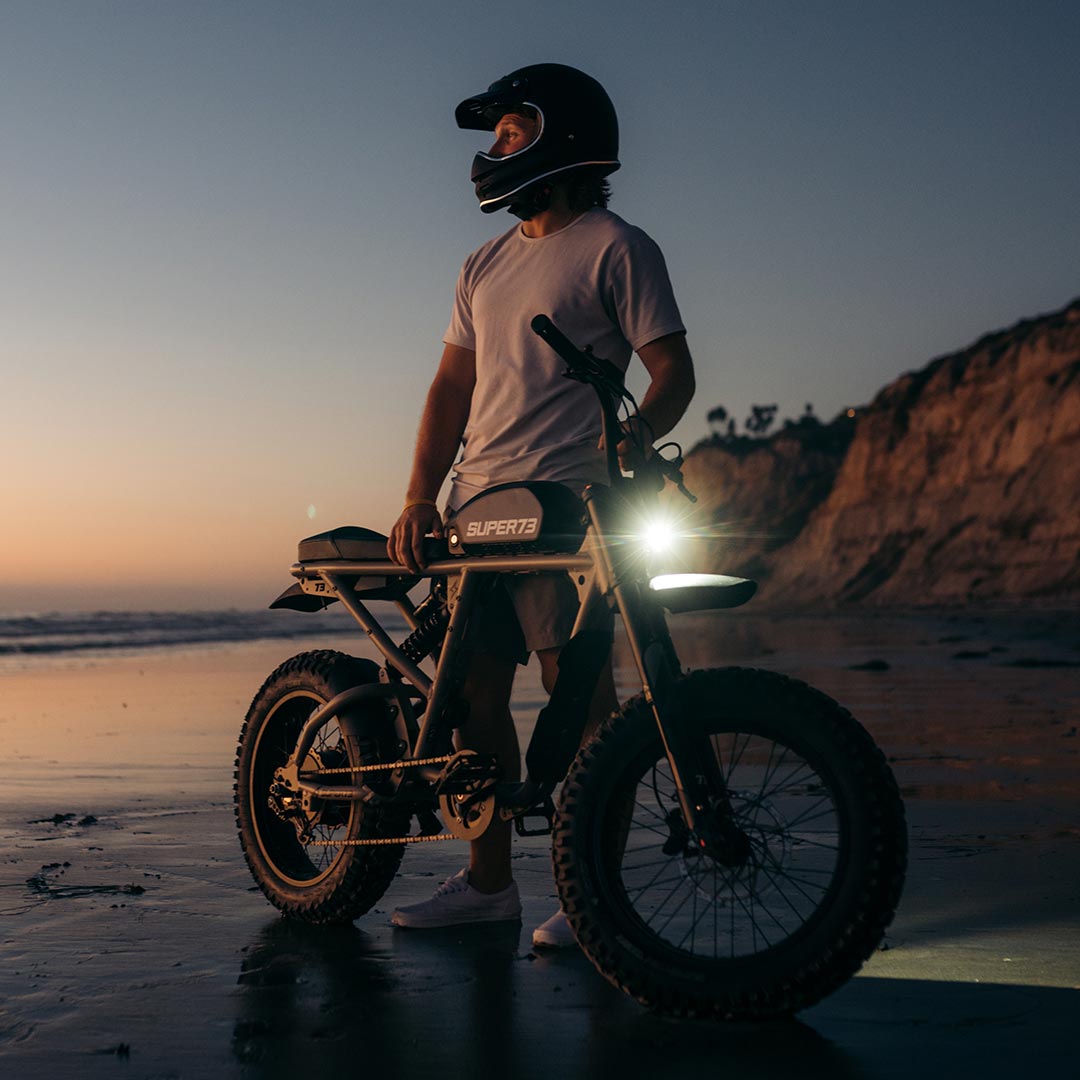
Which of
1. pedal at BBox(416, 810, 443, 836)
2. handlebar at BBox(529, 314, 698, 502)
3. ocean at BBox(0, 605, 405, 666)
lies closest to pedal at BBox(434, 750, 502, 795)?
pedal at BBox(416, 810, 443, 836)

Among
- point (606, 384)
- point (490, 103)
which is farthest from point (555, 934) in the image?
point (490, 103)

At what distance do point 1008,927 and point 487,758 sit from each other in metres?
1.50

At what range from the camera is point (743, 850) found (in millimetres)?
3191

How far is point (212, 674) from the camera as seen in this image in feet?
59.1

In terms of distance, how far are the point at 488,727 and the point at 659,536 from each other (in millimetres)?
979

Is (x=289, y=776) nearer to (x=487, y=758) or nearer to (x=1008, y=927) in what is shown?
(x=487, y=758)

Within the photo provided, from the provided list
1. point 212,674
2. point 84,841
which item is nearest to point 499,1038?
point 84,841

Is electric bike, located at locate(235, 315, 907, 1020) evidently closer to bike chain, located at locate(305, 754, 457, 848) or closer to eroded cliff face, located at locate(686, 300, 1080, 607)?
bike chain, located at locate(305, 754, 457, 848)

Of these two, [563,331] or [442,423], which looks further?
[442,423]

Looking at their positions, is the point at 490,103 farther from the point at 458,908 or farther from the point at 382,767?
the point at 458,908

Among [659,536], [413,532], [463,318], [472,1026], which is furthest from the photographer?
[463,318]

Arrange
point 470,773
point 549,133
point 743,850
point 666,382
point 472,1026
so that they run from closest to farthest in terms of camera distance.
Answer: point 472,1026 → point 743,850 → point 470,773 → point 666,382 → point 549,133

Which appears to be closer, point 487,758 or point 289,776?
point 487,758

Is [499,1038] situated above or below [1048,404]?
below
